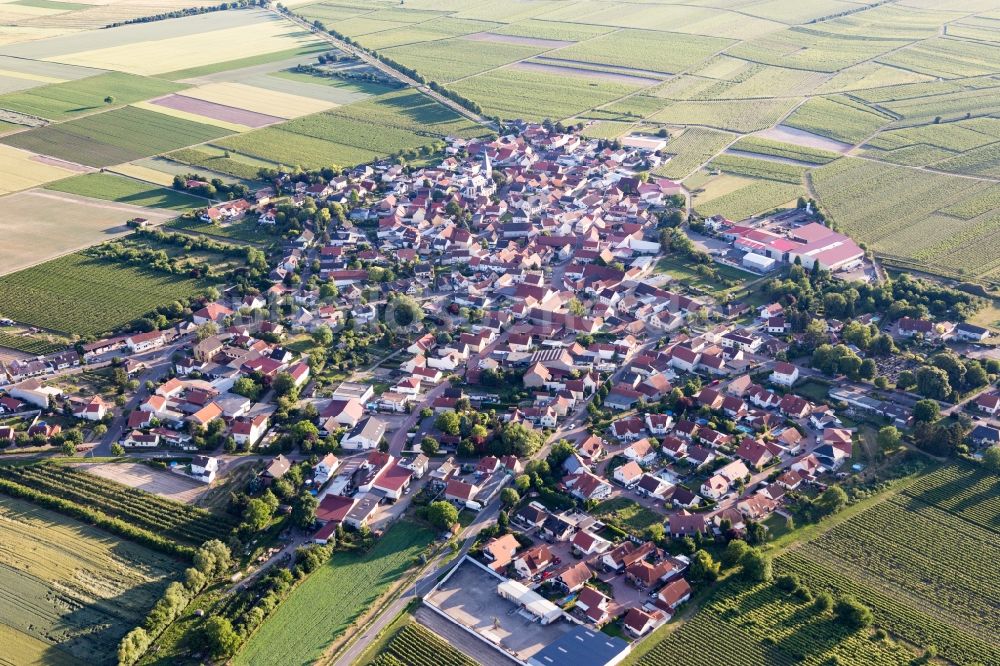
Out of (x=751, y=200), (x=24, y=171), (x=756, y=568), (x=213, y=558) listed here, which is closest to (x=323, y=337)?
(x=213, y=558)

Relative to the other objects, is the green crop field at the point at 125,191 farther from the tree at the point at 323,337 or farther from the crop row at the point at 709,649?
the crop row at the point at 709,649

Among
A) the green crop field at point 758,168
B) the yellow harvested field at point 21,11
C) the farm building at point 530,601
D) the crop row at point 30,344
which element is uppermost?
the yellow harvested field at point 21,11

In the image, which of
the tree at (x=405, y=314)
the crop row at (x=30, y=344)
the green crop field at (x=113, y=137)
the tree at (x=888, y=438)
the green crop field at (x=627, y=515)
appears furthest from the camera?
the green crop field at (x=113, y=137)

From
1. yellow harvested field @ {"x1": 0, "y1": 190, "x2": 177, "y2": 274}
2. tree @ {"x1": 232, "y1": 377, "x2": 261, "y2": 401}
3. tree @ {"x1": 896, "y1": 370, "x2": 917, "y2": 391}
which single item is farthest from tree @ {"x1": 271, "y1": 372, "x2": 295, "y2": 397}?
tree @ {"x1": 896, "y1": 370, "x2": 917, "y2": 391}

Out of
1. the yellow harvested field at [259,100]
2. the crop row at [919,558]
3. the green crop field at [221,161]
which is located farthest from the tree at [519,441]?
the yellow harvested field at [259,100]

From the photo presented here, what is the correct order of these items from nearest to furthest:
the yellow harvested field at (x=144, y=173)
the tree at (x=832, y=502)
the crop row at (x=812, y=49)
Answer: the tree at (x=832, y=502), the yellow harvested field at (x=144, y=173), the crop row at (x=812, y=49)

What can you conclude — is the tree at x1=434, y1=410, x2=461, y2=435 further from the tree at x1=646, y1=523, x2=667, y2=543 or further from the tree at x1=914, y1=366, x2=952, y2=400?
the tree at x1=914, y1=366, x2=952, y2=400

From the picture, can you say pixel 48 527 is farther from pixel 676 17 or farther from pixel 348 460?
pixel 676 17

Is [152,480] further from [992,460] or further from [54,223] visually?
[992,460]
